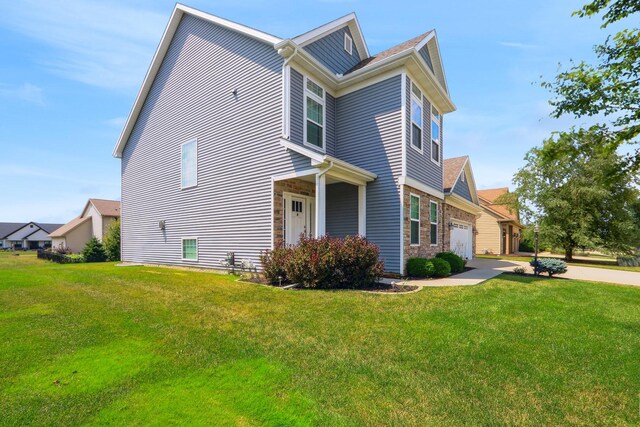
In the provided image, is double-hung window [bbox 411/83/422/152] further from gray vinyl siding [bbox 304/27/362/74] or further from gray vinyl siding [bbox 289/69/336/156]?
gray vinyl siding [bbox 289/69/336/156]

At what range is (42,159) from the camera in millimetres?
16891

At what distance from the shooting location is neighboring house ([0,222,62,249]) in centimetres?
6191

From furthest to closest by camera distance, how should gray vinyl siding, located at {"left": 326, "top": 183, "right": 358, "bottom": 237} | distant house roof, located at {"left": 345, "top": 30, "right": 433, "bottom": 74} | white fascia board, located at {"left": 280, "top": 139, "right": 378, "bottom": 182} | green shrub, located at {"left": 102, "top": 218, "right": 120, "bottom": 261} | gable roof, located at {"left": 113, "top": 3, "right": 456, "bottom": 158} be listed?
green shrub, located at {"left": 102, "top": 218, "right": 120, "bottom": 261}, distant house roof, located at {"left": 345, "top": 30, "right": 433, "bottom": 74}, gray vinyl siding, located at {"left": 326, "top": 183, "right": 358, "bottom": 237}, gable roof, located at {"left": 113, "top": 3, "right": 456, "bottom": 158}, white fascia board, located at {"left": 280, "top": 139, "right": 378, "bottom": 182}

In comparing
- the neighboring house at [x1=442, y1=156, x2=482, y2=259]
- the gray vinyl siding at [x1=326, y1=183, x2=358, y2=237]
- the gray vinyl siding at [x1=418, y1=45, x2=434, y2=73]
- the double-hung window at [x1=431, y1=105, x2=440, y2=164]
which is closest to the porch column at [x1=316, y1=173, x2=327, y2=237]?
the gray vinyl siding at [x1=326, y1=183, x2=358, y2=237]

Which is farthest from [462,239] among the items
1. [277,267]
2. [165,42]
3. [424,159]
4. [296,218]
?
[165,42]

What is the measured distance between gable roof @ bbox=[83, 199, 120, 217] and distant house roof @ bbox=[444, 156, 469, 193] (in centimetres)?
2732

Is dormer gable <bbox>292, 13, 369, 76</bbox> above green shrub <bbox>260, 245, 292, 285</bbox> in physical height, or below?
above

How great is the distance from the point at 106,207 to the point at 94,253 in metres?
11.1

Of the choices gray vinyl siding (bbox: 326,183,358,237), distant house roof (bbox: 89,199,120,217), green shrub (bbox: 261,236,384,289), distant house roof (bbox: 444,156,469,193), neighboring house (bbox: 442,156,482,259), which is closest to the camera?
green shrub (bbox: 261,236,384,289)

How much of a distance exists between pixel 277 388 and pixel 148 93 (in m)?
15.7

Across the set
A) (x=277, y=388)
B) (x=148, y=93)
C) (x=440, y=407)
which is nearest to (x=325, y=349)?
(x=277, y=388)

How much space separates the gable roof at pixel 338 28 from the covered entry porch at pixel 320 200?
144 inches

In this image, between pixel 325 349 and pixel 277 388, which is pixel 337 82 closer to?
pixel 325 349

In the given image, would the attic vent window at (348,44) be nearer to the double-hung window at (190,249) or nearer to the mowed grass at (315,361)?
the double-hung window at (190,249)
